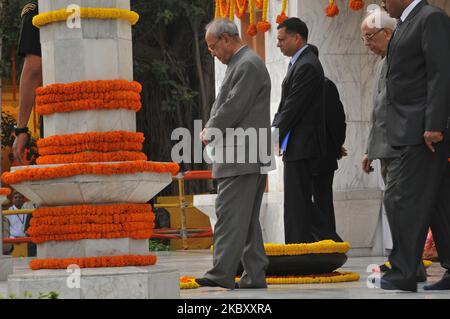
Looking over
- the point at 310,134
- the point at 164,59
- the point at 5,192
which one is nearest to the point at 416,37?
the point at 310,134

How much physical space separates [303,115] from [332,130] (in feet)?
4.85

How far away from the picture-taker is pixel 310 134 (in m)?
9.95

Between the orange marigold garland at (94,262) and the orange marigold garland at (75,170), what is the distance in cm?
49

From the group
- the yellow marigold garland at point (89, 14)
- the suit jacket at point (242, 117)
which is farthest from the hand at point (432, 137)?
the yellow marigold garland at point (89, 14)

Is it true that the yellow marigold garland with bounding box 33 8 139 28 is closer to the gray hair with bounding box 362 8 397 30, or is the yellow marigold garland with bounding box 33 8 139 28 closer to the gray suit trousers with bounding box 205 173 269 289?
the gray suit trousers with bounding box 205 173 269 289

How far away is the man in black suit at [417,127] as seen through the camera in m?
7.71

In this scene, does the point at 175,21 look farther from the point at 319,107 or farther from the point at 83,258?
the point at 83,258

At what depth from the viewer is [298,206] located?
32.3ft

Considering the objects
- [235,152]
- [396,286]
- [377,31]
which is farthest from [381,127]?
[396,286]

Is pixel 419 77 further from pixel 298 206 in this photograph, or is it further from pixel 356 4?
pixel 356 4

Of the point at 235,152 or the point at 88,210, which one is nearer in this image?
the point at 88,210

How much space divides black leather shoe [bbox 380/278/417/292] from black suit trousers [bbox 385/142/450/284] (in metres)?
0.03

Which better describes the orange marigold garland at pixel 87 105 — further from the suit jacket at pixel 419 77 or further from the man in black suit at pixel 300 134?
the man in black suit at pixel 300 134

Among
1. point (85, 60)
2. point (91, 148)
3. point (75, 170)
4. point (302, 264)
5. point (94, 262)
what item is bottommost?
point (302, 264)
